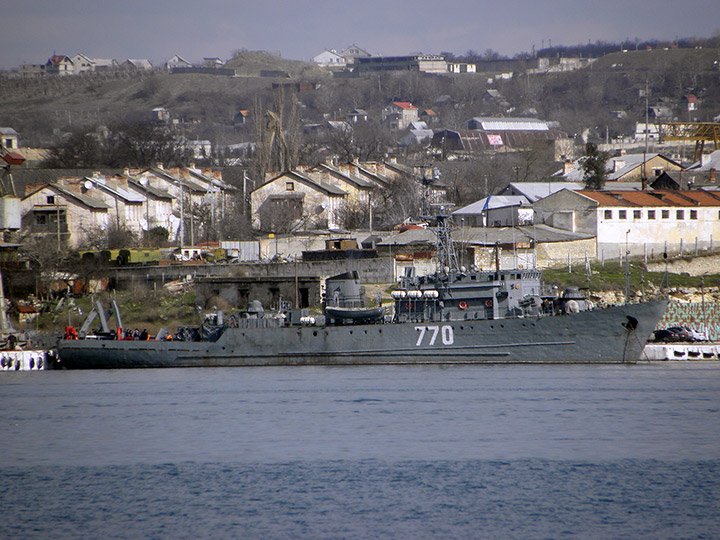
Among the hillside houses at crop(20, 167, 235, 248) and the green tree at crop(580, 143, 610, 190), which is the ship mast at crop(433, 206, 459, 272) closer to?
the hillside houses at crop(20, 167, 235, 248)

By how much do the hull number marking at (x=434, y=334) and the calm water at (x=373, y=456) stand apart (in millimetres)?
1871

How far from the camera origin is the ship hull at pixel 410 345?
119ft

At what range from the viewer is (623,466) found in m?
23.7

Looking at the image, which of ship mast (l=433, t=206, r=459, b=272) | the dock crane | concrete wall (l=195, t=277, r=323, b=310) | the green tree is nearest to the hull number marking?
ship mast (l=433, t=206, r=459, b=272)

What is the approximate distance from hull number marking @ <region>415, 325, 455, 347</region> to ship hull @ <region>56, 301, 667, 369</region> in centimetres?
4

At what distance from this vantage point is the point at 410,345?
1489 inches

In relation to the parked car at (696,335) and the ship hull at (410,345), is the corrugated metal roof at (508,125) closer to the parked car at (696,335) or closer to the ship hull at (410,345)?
the parked car at (696,335)

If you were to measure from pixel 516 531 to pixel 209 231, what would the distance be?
50.6m

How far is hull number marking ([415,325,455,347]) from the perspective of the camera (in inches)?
1467

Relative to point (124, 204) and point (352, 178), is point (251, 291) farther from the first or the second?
point (352, 178)

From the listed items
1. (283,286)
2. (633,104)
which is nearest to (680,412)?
(283,286)

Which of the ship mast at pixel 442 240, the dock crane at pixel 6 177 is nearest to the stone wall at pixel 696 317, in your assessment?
the ship mast at pixel 442 240

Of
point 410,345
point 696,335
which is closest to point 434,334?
point 410,345

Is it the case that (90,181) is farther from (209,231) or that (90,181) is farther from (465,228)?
(465,228)
